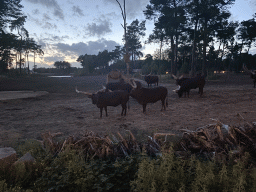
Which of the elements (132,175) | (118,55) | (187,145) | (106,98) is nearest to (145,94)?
(106,98)

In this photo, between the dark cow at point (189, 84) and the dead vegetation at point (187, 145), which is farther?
the dark cow at point (189, 84)

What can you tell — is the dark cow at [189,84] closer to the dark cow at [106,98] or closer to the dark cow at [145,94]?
the dark cow at [145,94]

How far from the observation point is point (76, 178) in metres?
2.47

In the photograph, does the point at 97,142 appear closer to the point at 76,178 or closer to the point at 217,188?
the point at 76,178

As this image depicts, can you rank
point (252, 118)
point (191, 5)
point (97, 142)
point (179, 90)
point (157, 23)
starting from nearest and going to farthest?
point (97, 142) → point (252, 118) → point (179, 90) → point (191, 5) → point (157, 23)

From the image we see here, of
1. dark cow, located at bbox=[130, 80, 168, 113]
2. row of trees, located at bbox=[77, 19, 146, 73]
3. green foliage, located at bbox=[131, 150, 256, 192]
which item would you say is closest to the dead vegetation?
green foliage, located at bbox=[131, 150, 256, 192]

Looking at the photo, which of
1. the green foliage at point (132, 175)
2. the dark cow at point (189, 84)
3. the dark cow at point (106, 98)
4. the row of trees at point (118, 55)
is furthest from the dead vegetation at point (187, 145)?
the row of trees at point (118, 55)

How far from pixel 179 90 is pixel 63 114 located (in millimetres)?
7529

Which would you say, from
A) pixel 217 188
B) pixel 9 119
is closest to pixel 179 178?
pixel 217 188

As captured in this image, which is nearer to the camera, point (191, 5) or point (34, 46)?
point (191, 5)

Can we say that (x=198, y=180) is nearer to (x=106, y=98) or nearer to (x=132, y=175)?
(x=132, y=175)

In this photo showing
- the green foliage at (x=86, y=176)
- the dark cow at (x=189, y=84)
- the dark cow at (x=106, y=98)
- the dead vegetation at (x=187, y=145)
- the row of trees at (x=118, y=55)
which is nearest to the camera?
the green foliage at (x=86, y=176)

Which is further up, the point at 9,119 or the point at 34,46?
the point at 34,46

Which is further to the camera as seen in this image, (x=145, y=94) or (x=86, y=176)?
(x=145, y=94)
